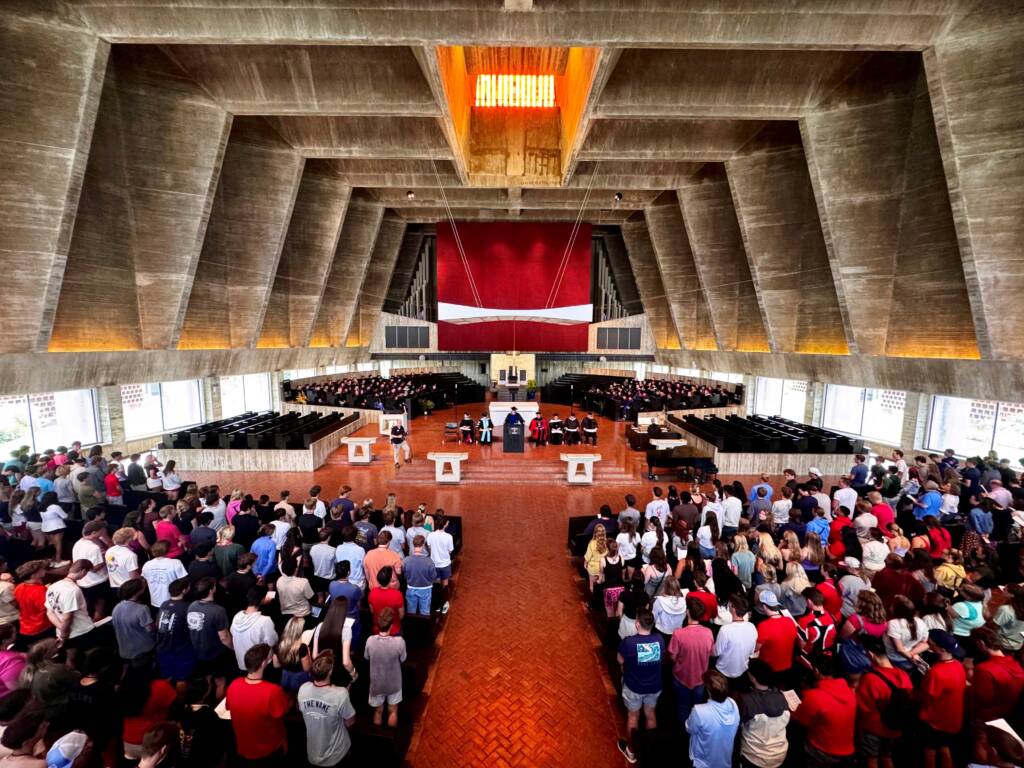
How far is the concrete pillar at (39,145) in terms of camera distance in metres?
8.09

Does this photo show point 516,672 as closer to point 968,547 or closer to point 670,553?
point 670,553

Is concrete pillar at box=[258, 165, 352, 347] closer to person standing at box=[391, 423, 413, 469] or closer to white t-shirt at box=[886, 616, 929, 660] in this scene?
person standing at box=[391, 423, 413, 469]

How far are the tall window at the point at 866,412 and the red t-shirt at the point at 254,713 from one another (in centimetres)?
1653

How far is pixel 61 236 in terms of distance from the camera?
9047mm

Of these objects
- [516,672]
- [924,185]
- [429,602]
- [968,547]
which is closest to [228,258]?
[429,602]

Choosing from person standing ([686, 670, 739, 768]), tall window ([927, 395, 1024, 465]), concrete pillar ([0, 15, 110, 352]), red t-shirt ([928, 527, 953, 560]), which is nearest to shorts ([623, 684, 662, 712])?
person standing ([686, 670, 739, 768])

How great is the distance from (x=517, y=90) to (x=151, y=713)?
58.0 ft

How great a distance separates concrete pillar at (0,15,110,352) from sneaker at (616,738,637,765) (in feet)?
41.9

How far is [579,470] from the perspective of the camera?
11188mm

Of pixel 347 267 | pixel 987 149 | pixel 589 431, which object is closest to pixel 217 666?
pixel 589 431

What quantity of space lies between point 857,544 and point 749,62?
10.9m

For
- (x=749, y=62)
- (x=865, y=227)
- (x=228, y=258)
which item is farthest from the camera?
(x=228, y=258)

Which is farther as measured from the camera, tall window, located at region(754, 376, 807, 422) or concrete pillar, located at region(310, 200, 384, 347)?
concrete pillar, located at region(310, 200, 384, 347)

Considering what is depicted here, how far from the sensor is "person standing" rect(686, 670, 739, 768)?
2863 mm
